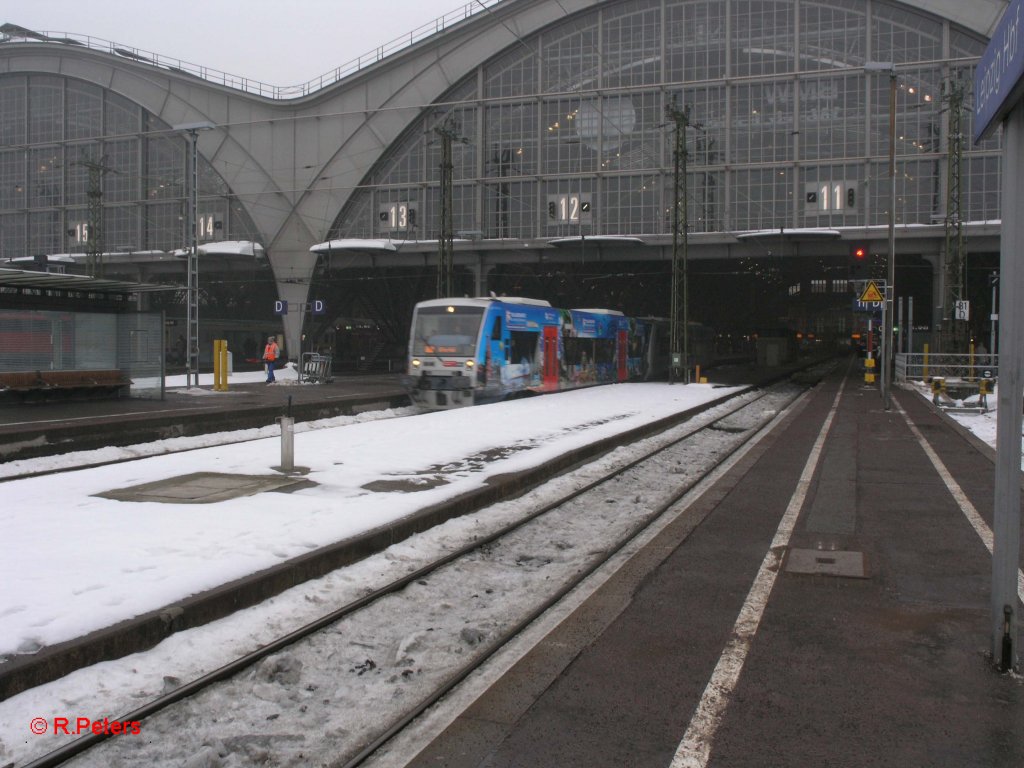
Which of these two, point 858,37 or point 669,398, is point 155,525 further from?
point 858,37

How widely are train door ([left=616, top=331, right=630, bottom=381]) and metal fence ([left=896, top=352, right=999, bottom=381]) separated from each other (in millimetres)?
11693

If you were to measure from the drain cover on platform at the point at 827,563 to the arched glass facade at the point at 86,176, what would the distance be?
167 ft

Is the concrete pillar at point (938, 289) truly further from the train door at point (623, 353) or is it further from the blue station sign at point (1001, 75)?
the blue station sign at point (1001, 75)

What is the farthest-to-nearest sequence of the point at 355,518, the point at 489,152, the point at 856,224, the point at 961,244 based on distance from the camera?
the point at 489,152 → the point at 856,224 → the point at 961,244 → the point at 355,518

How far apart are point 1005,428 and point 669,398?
22.4 meters

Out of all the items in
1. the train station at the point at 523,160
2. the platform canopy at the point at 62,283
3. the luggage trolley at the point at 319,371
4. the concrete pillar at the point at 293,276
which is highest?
the train station at the point at 523,160

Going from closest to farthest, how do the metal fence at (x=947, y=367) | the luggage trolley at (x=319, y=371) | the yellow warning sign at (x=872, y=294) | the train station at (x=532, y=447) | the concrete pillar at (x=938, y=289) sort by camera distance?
the train station at (x=532, y=447)
the yellow warning sign at (x=872, y=294)
the metal fence at (x=947, y=367)
the luggage trolley at (x=319, y=371)
the concrete pillar at (x=938, y=289)

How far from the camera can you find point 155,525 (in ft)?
25.4

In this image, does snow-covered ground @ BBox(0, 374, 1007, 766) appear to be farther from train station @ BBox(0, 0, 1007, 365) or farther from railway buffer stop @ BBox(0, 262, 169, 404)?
train station @ BBox(0, 0, 1007, 365)

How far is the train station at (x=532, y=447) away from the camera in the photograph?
460cm

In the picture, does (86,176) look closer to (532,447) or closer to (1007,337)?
(532,447)

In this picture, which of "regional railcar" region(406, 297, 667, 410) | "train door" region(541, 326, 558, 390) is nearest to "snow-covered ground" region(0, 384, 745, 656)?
"regional railcar" region(406, 297, 667, 410)

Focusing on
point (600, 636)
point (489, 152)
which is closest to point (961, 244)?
point (489, 152)

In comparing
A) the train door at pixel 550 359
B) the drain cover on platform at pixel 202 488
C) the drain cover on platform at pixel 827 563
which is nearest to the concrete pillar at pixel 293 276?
the train door at pixel 550 359
